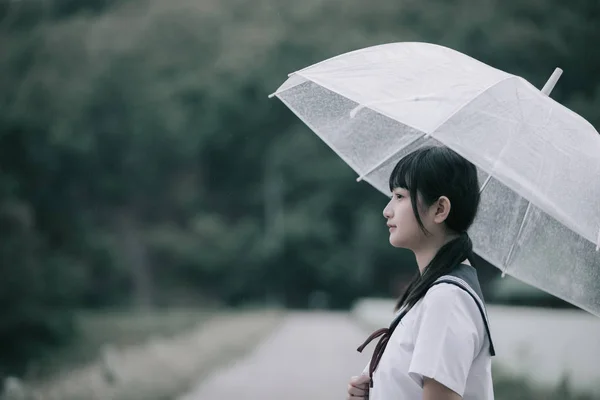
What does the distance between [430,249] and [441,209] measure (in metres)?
0.09

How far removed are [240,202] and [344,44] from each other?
928cm

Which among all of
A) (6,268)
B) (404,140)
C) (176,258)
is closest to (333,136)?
(404,140)

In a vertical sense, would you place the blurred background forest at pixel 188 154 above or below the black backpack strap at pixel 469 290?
below

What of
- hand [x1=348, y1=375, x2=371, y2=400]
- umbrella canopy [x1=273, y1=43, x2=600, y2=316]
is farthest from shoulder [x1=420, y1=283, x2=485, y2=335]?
umbrella canopy [x1=273, y1=43, x2=600, y2=316]

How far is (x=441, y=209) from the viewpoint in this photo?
170cm

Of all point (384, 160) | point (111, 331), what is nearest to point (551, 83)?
point (384, 160)

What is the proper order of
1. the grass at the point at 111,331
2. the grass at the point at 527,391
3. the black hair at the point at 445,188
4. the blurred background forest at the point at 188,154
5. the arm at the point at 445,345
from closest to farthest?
the arm at the point at 445,345, the black hair at the point at 445,188, the grass at the point at 527,391, the grass at the point at 111,331, the blurred background forest at the point at 188,154

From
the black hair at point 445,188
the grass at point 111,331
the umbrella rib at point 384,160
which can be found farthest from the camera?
the grass at point 111,331

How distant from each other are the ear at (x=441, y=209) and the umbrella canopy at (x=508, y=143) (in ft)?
0.99

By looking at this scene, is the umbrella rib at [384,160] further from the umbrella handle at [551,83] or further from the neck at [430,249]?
the neck at [430,249]

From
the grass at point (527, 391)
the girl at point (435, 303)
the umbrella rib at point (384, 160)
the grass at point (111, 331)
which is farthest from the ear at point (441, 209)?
the grass at point (111, 331)

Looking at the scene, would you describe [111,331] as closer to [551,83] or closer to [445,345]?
[551,83]

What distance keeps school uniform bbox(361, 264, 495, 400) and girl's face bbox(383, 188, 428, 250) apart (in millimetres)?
119

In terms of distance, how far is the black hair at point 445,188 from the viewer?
1689 mm
